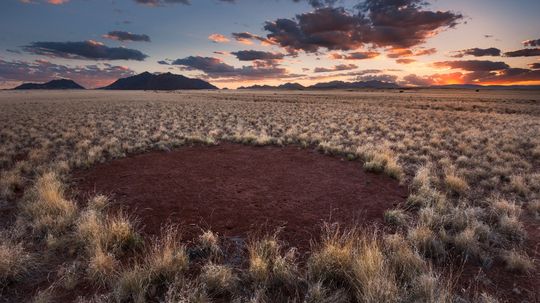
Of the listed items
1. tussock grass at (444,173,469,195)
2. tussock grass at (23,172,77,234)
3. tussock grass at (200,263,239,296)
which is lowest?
tussock grass at (444,173,469,195)

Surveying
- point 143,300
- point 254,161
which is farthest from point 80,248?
point 254,161

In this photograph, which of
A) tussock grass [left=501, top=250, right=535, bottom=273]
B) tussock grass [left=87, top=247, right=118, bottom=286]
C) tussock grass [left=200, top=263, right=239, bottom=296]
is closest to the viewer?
tussock grass [left=200, top=263, right=239, bottom=296]

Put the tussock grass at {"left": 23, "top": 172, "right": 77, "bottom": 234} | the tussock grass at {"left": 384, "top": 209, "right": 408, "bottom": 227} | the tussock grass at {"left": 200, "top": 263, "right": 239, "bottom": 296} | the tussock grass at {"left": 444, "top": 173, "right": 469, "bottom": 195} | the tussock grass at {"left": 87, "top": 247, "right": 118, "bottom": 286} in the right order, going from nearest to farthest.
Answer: the tussock grass at {"left": 200, "top": 263, "right": 239, "bottom": 296}, the tussock grass at {"left": 87, "top": 247, "right": 118, "bottom": 286}, the tussock grass at {"left": 23, "top": 172, "right": 77, "bottom": 234}, the tussock grass at {"left": 384, "top": 209, "right": 408, "bottom": 227}, the tussock grass at {"left": 444, "top": 173, "right": 469, "bottom": 195}

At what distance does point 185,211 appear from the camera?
23.7ft

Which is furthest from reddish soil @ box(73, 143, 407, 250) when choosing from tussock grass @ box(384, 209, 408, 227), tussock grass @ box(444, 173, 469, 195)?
tussock grass @ box(444, 173, 469, 195)

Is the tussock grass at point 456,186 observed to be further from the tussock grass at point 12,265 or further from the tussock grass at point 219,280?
the tussock grass at point 12,265

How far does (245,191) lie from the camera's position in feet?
28.3

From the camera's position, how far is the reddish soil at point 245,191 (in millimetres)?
6715

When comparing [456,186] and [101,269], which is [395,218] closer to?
[456,186]

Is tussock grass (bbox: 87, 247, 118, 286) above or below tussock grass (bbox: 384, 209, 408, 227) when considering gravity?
above

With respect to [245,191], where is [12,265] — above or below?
above

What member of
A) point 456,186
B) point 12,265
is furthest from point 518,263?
point 12,265

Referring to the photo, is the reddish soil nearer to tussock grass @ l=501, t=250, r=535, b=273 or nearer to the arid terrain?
the arid terrain

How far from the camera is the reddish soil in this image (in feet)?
22.0
